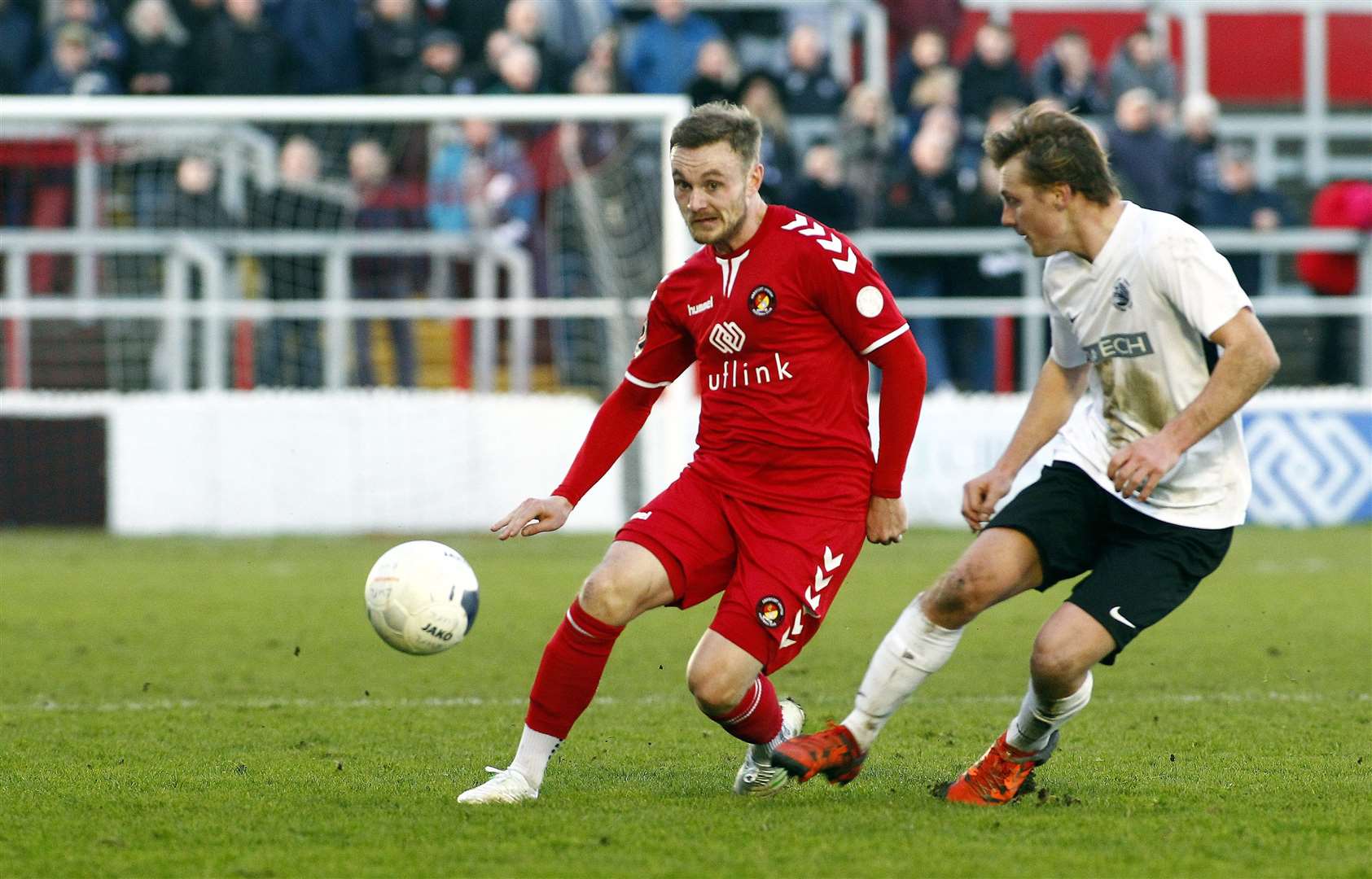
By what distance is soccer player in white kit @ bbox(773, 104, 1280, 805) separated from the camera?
5.02 metres

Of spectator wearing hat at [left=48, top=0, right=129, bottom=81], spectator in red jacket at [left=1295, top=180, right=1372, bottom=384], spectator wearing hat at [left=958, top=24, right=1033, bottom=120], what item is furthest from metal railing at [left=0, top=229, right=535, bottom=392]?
spectator in red jacket at [left=1295, top=180, right=1372, bottom=384]

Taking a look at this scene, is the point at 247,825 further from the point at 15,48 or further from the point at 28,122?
the point at 15,48

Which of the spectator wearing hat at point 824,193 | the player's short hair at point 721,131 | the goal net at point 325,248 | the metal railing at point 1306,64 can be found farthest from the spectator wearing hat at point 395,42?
the player's short hair at point 721,131

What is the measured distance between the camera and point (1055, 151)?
505 cm

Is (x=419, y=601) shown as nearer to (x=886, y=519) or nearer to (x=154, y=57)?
(x=886, y=519)

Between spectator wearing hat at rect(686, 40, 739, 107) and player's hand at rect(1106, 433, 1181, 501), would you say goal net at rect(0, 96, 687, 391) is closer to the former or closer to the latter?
spectator wearing hat at rect(686, 40, 739, 107)

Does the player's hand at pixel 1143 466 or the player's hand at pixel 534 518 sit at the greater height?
the player's hand at pixel 1143 466

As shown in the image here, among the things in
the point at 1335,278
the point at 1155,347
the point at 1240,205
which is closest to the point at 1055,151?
the point at 1155,347

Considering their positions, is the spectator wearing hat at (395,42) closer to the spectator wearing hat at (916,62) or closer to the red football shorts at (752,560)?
the spectator wearing hat at (916,62)

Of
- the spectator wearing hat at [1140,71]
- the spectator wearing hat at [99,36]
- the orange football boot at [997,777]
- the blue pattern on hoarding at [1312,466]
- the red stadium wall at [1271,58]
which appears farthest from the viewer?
the red stadium wall at [1271,58]

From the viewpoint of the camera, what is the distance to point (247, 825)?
4891mm

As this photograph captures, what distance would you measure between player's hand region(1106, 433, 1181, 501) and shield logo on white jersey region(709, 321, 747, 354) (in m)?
1.05

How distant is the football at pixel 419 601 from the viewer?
5.41 m

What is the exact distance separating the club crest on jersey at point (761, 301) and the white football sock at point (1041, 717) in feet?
3.91
